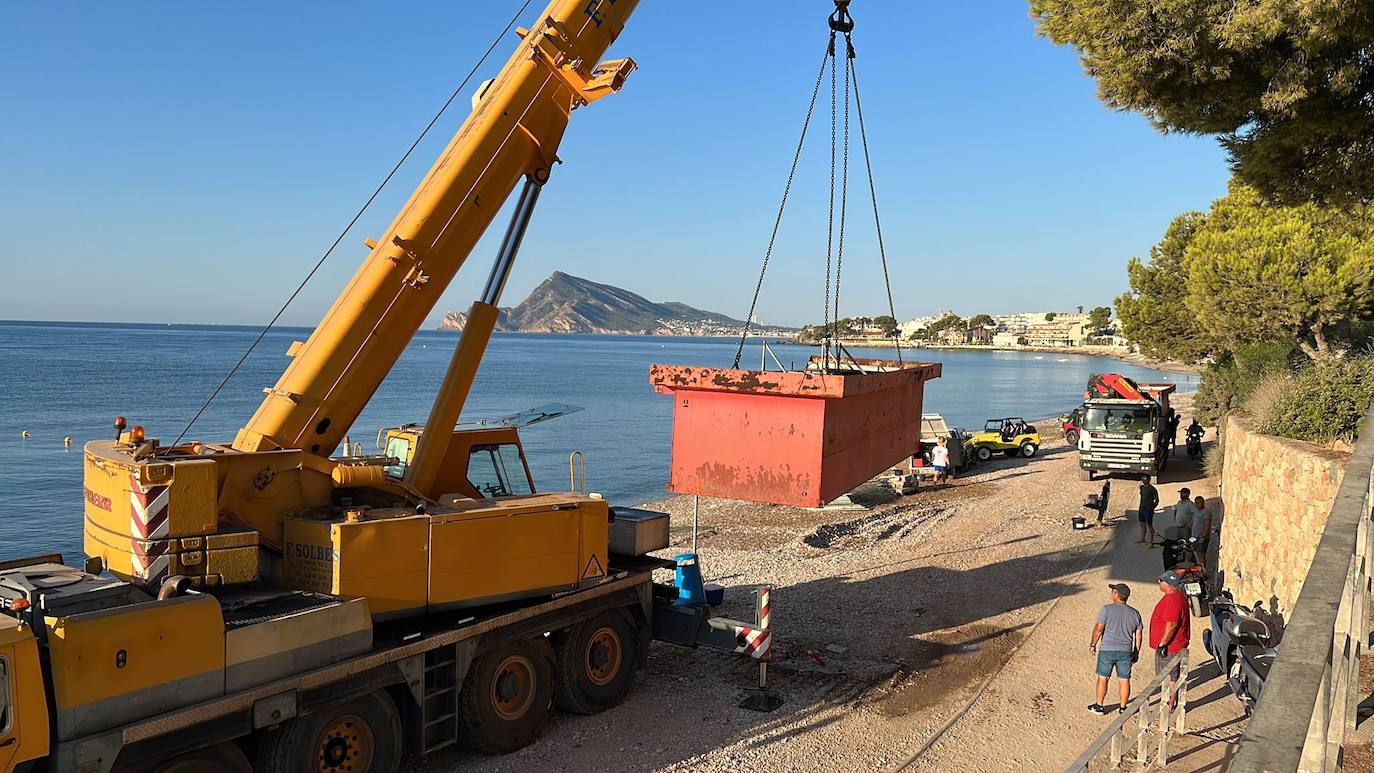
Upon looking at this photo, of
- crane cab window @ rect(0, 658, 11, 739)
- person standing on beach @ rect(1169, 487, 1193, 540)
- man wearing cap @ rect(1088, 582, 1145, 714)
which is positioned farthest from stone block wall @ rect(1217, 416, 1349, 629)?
crane cab window @ rect(0, 658, 11, 739)

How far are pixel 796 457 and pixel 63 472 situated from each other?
34.4m

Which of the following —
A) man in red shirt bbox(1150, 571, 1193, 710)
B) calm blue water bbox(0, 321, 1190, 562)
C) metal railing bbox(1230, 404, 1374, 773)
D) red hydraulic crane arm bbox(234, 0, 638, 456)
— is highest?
red hydraulic crane arm bbox(234, 0, 638, 456)

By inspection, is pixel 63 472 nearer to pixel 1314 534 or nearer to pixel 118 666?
pixel 118 666

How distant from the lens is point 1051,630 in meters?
12.2

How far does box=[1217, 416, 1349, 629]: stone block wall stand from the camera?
30.4 feet

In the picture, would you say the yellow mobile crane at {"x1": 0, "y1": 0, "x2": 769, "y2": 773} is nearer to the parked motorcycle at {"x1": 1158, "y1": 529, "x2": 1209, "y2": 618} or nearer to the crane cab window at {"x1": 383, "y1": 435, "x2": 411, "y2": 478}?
the crane cab window at {"x1": 383, "y1": 435, "x2": 411, "y2": 478}

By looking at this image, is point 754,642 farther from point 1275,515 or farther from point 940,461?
point 940,461

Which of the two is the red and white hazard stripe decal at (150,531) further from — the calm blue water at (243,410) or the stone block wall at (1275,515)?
the calm blue water at (243,410)

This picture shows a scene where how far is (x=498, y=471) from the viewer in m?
9.66

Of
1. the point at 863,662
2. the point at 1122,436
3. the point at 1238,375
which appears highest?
the point at 1238,375

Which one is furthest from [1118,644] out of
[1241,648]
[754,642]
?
[754,642]

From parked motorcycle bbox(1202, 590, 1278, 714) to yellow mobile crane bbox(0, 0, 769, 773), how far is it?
4723 mm

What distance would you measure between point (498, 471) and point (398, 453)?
3.58ft

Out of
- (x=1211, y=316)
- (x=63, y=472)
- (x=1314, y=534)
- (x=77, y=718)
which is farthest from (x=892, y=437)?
(x=63, y=472)
